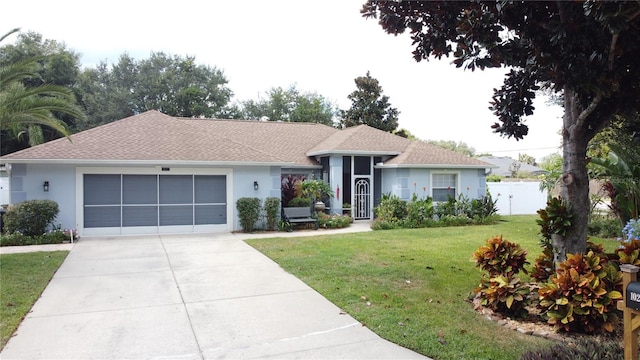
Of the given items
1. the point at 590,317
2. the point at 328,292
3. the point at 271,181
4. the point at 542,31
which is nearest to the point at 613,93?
the point at 542,31

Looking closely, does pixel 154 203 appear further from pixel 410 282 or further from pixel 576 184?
pixel 576 184

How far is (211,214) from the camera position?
49.0 feet

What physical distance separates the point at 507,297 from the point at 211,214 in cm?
1147

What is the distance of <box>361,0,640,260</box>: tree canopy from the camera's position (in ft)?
16.5

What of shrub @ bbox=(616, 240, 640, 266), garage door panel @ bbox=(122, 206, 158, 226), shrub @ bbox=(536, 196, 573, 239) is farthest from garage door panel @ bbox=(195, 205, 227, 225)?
shrub @ bbox=(616, 240, 640, 266)

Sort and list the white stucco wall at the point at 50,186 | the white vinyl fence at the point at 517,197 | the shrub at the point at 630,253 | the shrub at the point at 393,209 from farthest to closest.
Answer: the white vinyl fence at the point at 517,197
the shrub at the point at 393,209
the white stucco wall at the point at 50,186
the shrub at the point at 630,253

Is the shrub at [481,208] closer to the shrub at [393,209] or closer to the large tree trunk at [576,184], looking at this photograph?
the shrub at [393,209]

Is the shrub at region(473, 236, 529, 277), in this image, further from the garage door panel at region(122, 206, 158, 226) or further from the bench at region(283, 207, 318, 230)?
the garage door panel at region(122, 206, 158, 226)

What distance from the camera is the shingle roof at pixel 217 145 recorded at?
1360 cm

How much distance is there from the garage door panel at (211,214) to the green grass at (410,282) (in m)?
3.10

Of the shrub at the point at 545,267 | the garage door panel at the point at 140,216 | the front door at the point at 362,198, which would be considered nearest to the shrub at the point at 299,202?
the front door at the point at 362,198

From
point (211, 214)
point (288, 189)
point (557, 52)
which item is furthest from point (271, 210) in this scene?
point (557, 52)

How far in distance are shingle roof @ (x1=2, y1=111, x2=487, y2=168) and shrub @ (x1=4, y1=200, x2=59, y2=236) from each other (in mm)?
1438

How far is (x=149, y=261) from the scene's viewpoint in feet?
31.3
